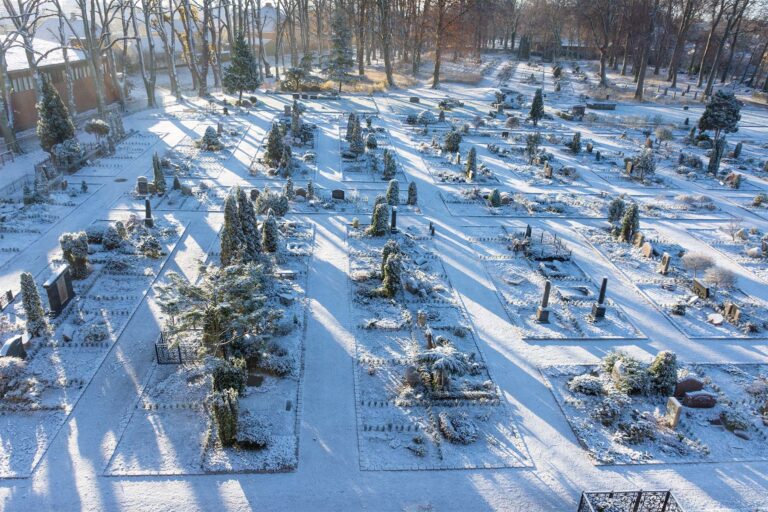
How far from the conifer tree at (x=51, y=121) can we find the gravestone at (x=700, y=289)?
31658mm

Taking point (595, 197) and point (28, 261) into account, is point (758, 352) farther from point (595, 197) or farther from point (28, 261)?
point (28, 261)

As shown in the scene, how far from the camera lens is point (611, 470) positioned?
12273 mm

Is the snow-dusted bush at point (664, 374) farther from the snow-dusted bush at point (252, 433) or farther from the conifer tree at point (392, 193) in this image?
the conifer tree at point (392, 193)

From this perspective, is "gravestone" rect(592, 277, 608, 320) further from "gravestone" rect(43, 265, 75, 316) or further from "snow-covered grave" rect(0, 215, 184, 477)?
"gravestone" rect(43, 265, 75, 316)

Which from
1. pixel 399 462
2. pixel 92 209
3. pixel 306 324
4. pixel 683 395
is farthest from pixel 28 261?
pixel 683 395

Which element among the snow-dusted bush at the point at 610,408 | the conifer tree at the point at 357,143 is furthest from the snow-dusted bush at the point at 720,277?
the conifer tree at the point at 357,143

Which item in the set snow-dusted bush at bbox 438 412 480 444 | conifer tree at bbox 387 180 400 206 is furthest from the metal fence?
conifer tree at bbox 387 180 400 206

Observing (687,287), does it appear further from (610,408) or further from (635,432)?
(635,432)

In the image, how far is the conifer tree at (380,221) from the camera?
74.2 feet

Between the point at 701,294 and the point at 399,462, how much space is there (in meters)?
13.9

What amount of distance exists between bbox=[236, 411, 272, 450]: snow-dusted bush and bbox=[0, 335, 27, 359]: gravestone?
6.84 metres

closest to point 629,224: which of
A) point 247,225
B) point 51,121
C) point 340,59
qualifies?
point 247,225

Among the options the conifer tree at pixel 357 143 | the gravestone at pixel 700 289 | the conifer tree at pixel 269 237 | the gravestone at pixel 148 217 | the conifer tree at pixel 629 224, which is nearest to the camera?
the gravestone at pixel 700 289

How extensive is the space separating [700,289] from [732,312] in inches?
64.4
